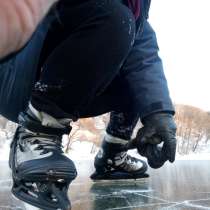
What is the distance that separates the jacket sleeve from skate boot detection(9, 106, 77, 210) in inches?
10.2

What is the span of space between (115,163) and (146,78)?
392mm

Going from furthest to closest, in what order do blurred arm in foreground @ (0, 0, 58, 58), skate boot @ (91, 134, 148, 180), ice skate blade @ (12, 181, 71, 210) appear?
skate boot @ (91, 134, 148, 180), ice skate blade @ (12, 181, 71, 210), blurred arm in foreground @ (0, 0, 58, 58)

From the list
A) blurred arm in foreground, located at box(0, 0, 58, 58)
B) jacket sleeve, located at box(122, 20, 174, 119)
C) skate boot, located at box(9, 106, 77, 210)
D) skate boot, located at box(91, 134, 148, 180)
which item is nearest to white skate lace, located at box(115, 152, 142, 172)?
skate boot, located at box(91, 134, 148, 180)

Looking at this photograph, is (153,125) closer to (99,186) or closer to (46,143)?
(46,143)

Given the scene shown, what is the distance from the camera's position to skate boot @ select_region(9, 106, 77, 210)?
3.20 feet

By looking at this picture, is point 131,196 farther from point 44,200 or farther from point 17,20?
point 17,20

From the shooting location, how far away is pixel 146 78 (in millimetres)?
1273

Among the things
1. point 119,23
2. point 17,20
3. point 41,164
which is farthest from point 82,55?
point 17,20

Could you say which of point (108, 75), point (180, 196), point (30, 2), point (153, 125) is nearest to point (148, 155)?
point (153, 125)

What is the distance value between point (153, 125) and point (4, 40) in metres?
0.76

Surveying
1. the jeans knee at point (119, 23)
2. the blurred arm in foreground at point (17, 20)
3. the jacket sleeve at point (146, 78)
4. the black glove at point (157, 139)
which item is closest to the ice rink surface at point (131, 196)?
the black glove at point (157, 139)

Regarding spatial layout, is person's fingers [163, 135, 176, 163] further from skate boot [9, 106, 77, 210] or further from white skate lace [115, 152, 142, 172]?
white skate lace [115, 152, 142, 172]

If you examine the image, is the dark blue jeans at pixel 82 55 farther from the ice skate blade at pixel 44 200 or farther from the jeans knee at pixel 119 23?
the ice skate blade at pixel 44 200

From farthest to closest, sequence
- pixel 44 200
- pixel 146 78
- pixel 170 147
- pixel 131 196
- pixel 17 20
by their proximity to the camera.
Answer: pixel 131 196, pixel 146 78, pixel 170 147, pixel 44 200, pixel 17 20
